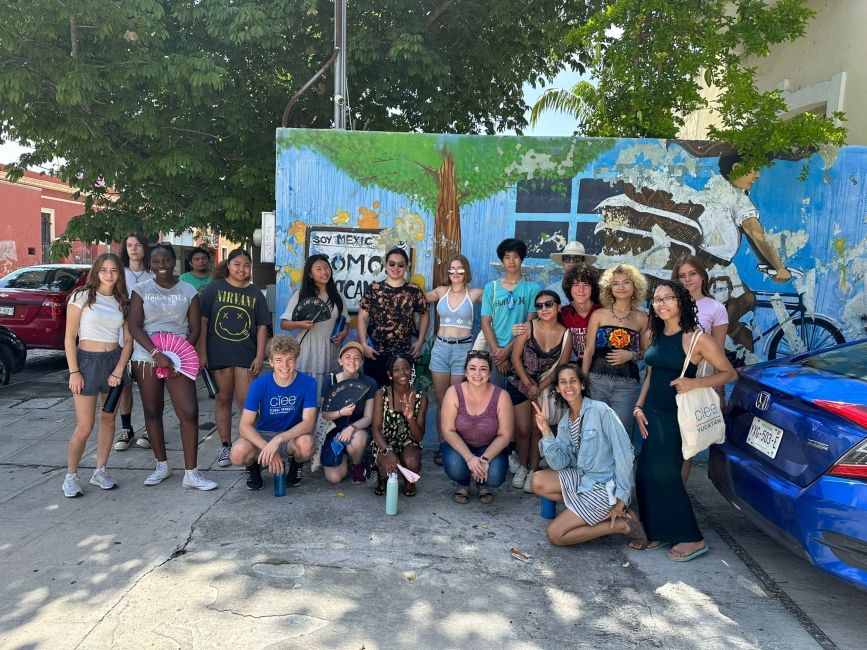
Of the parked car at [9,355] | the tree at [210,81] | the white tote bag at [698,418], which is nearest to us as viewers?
the white tote bag at [698,418]

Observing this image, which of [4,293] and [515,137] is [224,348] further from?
[4,293]

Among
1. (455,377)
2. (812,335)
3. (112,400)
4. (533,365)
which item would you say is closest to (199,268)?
(112,400)

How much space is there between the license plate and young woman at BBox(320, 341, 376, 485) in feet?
8.57

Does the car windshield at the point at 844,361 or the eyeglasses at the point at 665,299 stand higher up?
the eyeglasses at the point at 665,299

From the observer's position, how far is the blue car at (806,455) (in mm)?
2840

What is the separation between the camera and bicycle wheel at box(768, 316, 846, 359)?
18.5 feet

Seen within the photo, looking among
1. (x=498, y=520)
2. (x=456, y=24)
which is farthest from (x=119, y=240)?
(x=498, y=520)

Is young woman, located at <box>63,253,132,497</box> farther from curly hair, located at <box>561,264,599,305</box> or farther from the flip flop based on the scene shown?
the flip flop

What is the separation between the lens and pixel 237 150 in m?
9.06

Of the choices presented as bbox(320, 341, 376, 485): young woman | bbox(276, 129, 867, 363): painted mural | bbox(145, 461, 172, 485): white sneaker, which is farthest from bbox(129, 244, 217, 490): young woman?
bbox(276, 129, 867, 363): painted mural

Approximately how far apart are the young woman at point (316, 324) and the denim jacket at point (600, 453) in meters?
2.21

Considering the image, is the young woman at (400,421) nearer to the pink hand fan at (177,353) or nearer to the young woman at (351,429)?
the young woman at (351,429)

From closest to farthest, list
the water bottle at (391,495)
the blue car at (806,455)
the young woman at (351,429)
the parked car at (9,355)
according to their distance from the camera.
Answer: the blue car at (806,455) → the water bottle at (391,495) → the young woman at (351,429) → the parked car at (9,355)

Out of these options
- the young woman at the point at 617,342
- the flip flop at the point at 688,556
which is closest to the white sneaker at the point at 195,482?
the young woman at the point at 617,342
